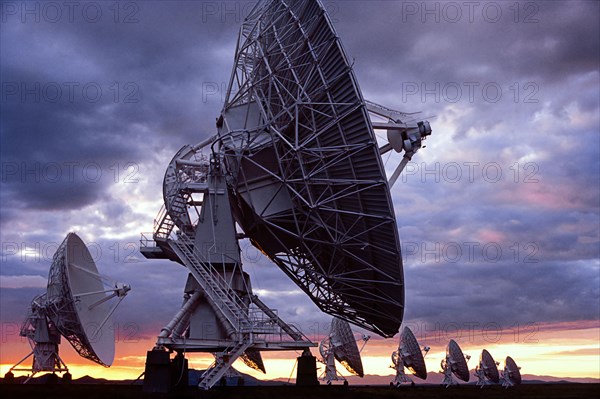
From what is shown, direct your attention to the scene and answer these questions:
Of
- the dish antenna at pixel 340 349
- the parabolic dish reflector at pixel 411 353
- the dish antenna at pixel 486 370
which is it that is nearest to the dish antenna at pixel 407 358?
the parabolic dish reflector at pixel 411 353

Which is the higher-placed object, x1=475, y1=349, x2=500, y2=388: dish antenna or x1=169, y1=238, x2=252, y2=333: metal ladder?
x1=169, y1=238, x2=252, y2=333: metal ladder

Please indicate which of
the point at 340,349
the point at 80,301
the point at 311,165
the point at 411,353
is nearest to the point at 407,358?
the point at 411,353

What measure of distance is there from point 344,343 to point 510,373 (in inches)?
1867

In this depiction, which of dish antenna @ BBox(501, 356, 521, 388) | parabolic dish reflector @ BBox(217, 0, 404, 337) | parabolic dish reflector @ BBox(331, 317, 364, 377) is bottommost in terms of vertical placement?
dish antenna @ BBox(501, 356, 521, 388)

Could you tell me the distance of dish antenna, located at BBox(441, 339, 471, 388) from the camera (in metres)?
88.4

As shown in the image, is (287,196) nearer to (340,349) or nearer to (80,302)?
(80,302)

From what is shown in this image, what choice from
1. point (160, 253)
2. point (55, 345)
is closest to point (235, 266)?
point (160, 253)

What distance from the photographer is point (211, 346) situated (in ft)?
117

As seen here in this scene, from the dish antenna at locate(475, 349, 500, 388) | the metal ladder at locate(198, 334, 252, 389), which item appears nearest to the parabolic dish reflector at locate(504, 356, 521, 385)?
the dish antenna at locate(475, 349, 500, 388)

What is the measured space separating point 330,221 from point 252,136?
21.5 ft

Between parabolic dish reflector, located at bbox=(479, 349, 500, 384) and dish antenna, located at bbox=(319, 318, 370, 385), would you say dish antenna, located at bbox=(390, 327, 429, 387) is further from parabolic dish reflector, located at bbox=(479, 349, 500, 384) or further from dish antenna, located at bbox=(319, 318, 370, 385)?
parabolic dish reflector, located at bbox=(479, 349, 500, 384)

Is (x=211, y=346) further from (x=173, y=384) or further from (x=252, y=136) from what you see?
(x=252, y=136)

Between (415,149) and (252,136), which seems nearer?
(415,149)

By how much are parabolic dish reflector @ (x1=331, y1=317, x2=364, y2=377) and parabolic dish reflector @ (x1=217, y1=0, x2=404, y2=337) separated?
25.4m
